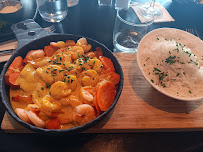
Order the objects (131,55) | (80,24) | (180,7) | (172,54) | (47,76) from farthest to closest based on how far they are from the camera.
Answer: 1. (180,7)
2. (80,24)
3. (131,55)
4. (172,54)
5. (47,76)

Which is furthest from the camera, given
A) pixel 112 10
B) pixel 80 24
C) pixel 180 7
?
pixel 180 7

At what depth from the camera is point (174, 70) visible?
1510 mm

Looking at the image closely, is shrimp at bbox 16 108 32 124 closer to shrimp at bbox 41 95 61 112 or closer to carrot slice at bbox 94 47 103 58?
shrimp at bbox 41 95 61 112

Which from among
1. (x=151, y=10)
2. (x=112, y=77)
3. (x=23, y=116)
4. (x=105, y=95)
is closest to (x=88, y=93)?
(x=105, y=95)

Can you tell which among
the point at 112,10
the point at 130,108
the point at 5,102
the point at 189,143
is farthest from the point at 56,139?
the point at 112,10

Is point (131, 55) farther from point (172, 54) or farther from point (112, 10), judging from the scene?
point (112, 10)

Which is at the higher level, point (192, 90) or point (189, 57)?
point (189, 57)

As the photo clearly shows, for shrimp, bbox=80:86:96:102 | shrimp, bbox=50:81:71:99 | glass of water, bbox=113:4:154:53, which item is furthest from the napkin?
shrimp, bbox=50:81:71:99

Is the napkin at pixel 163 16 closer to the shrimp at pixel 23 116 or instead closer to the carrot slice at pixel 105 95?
the carrot slice at pixel 105 95

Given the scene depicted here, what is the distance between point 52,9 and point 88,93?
1.65 m

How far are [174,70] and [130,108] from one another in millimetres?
552

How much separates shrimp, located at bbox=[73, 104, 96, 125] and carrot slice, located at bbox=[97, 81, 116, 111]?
9 cm

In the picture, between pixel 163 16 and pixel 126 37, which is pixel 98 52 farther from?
Result: pixel 163 16

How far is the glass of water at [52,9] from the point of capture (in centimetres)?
230
